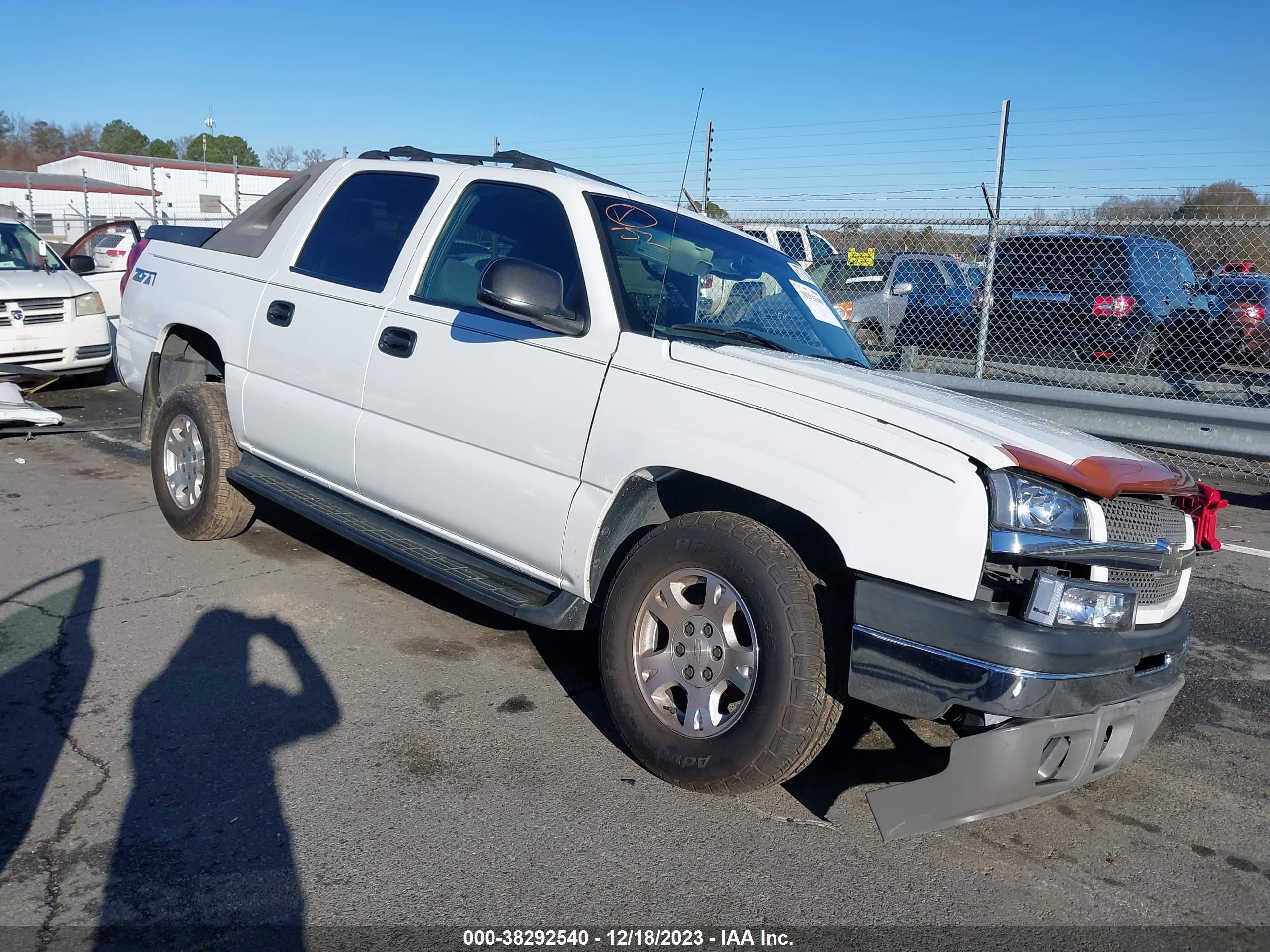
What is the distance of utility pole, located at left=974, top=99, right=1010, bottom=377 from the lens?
360 inches

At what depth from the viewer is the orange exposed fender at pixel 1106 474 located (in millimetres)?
2873

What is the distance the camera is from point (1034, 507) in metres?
2.89

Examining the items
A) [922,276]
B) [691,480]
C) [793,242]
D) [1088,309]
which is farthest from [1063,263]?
[691,480]

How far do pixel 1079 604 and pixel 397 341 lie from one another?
2.71 m

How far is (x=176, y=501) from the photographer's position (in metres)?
5.70

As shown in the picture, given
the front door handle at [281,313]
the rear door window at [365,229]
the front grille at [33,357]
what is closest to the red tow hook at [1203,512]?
the rear door window at [365,229]

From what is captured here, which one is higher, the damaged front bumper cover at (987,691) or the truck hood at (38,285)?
the truck hood at (38,285)

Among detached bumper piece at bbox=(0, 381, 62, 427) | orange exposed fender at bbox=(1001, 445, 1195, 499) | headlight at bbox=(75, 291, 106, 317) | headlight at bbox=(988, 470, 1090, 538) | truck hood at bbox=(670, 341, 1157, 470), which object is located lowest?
detached bumper piece at bbox=(0, 381, 62, 427)

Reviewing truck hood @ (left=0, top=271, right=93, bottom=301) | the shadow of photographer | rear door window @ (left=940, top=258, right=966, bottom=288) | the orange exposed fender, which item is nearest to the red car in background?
rear door window @ (left=940, top=258, right=966, bottom=288)

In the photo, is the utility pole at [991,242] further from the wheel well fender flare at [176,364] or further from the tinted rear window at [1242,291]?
the wheel well fender flare at [176,364]

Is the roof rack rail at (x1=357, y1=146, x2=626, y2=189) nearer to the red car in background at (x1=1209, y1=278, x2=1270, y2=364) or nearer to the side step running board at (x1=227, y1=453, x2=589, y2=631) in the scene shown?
the side step running board at (x1=227, y1=453, x2=589, y2=631)

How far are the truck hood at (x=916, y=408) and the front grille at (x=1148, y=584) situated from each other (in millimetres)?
346

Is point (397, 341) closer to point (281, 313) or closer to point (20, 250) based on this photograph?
point (281, 313)

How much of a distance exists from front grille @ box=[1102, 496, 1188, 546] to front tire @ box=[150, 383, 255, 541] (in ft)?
13.1
